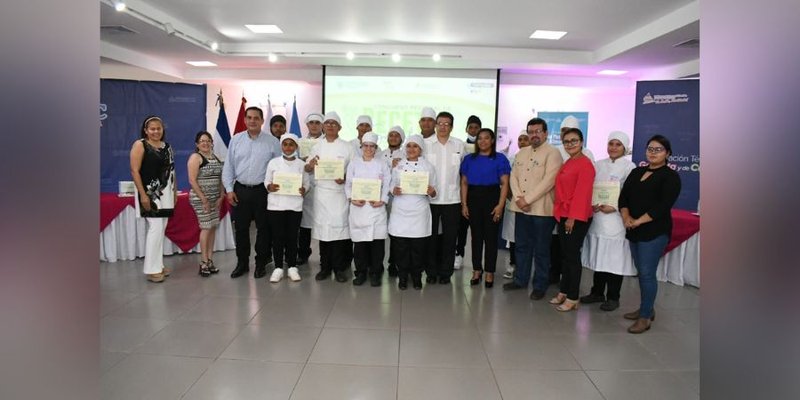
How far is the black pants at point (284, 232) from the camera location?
4.66 metres

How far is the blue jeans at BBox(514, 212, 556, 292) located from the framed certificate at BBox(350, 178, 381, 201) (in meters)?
1.29

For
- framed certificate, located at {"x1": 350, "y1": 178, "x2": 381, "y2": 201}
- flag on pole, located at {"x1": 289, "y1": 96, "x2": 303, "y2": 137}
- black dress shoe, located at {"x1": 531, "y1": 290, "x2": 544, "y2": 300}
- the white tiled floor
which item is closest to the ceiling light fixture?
the white tiled floor

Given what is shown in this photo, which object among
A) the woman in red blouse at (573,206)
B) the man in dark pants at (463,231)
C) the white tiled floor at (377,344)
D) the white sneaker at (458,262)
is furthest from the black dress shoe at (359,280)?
the woman in red blouse at (573,206)

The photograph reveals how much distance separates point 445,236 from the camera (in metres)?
4.62

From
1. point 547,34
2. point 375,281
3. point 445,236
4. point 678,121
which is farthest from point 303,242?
point 678,121

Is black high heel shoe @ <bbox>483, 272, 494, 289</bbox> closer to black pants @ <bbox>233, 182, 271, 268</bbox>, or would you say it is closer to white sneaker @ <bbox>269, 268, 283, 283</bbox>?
white sneaker @ <bbox>269, 268, 283, 283</bbox>

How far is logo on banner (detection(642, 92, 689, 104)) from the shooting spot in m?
6.59

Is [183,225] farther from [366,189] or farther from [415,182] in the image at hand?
[415,182]

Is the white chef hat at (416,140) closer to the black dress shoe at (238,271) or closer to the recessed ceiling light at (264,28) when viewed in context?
the black dress shoe at (238,271)

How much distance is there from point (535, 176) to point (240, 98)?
7819 mm

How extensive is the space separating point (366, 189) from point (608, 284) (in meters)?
2.25

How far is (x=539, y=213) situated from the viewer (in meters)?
4.10
